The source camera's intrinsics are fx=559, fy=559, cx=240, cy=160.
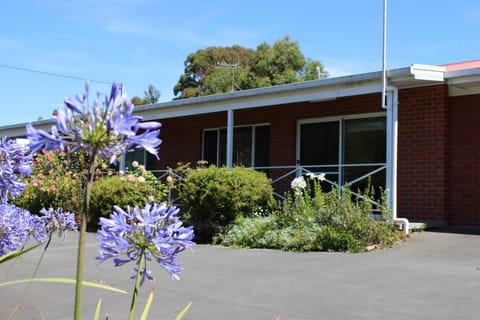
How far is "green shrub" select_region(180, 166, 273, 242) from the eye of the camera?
10516mm

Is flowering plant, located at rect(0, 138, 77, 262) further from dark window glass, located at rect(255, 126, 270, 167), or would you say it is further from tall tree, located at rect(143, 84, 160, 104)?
tall tree, located at rect(143, 84, 160, 104)

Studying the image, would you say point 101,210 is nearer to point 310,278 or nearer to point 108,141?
point 310,278

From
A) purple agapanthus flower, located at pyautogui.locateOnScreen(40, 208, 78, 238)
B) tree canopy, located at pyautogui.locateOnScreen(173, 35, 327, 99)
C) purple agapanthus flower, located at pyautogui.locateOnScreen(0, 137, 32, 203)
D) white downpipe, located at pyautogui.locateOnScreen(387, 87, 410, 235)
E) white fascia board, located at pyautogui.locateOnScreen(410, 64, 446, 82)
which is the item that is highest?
tree canopy, located at pyautogui.locateOnScreen(173, 35, 327, 99)

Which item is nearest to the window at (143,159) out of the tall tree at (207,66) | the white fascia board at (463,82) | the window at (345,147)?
the window at (345,147)

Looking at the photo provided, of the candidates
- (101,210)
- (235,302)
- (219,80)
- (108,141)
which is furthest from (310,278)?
(219,80)

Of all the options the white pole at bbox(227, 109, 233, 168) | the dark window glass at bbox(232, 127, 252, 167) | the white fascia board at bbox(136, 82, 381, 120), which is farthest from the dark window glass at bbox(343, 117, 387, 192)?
the dark window glass at bbox(232, 127, 252, 167)

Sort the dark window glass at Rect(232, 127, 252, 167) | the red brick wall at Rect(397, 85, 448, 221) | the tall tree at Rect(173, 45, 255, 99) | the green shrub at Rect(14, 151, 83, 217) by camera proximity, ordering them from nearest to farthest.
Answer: the red brick wall at Rect(397, 85, 448, 221) < the green shrub at Rect(14, 151, 83, 217) < the dark window glass at Rect(232, 127, 252, 167) < the tall tree at Rect(173, 45, 255, 99)

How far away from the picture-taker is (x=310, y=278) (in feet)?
21.7

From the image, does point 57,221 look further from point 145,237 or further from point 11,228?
point 145,237

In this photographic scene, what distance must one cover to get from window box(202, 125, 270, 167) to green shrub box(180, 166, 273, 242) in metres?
3.56

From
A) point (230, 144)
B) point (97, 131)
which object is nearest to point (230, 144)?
point (230, 144)

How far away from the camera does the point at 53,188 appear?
559 inches

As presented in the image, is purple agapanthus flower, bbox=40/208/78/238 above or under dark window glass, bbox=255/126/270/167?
under

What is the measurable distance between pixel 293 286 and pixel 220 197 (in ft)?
14.6
